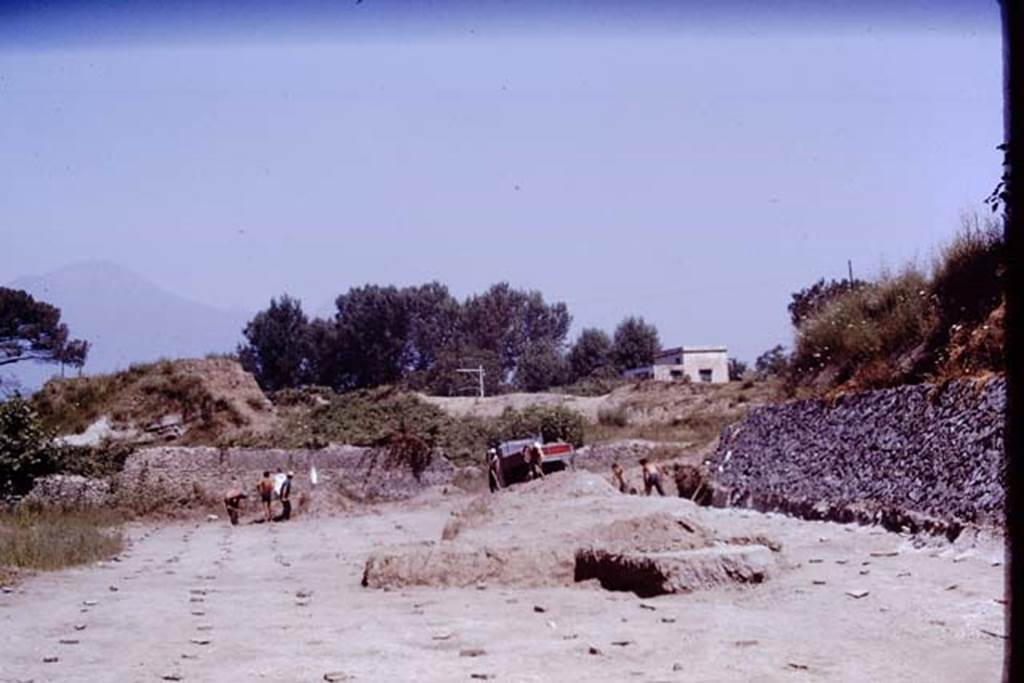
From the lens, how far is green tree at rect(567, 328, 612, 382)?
78500 mm

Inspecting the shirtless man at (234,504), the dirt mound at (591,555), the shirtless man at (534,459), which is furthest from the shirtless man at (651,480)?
the shirtless man at (234,504)

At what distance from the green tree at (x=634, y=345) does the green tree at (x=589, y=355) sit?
0.69 m

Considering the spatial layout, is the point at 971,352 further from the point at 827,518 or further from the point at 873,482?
the point at 827,518

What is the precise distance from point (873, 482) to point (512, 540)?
5.30m

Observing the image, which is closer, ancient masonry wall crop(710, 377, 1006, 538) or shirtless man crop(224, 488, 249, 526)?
ancient masonry wall crop(710, 377, 1006, 538)

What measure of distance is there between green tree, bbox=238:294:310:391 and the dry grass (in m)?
52.5

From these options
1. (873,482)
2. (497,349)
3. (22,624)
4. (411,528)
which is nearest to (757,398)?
(411,528)

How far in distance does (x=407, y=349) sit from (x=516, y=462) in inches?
2085

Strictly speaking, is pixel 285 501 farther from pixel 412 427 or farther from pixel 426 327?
pixel 426 327

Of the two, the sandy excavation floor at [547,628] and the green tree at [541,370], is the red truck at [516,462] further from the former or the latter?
the green tree at [541,370]

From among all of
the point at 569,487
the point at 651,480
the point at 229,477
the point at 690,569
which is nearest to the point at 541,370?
the point at 229,477

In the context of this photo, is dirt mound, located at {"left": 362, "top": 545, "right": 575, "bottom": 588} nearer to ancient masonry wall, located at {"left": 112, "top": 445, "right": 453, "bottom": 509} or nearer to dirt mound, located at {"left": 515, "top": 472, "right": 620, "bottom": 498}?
dirt mound, located at {"left": 515, "top": 472, "right": 620, "bottom": 498}

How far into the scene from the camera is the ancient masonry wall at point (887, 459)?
1213cm

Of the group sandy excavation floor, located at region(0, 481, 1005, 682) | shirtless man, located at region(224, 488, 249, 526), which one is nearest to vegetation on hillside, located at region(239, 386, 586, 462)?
shirtless man, located at region(224, 488, 249, 526)
